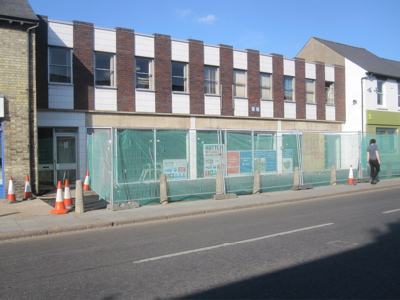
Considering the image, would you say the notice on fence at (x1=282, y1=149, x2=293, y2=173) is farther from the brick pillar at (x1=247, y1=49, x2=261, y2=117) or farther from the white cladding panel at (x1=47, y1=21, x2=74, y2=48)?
the white cladding panel at (x1=47, y1=21, x2=74, y2=48)

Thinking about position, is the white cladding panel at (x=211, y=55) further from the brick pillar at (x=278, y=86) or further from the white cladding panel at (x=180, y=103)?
the brick pillar at (x=278, y=86)

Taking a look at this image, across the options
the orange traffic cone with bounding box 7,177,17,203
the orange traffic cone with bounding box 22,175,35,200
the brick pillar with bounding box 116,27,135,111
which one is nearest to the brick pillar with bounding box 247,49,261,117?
the brick pillar with bounding box 116,27,135,111

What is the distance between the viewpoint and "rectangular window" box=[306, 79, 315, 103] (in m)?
24.2

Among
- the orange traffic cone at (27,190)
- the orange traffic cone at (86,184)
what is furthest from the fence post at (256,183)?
the orange traffic cone at (27,190)

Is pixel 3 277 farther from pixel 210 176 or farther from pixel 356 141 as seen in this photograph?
pixel 356 141

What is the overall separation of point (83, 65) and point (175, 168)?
756cm

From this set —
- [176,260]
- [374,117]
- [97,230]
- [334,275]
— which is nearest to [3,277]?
[176,260]

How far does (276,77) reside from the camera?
22.4m

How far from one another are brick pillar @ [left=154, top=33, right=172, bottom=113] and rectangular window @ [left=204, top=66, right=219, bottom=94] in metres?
2.22

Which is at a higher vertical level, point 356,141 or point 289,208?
point 356,141

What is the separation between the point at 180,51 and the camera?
62.7 ft

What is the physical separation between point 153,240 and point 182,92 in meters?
12.6

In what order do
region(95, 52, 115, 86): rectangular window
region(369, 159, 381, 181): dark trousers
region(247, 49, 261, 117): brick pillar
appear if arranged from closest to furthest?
region(369, 159, 381, 181): dark trousers
region(95, 52, 115, 86): rectangular window
region(247, 49, 261, 117): brick pillar

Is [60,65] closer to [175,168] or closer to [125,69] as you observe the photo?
[125,69]
